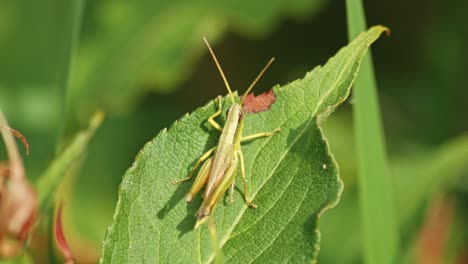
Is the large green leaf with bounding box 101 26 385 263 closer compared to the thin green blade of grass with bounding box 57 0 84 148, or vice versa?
the large green leaf with bounding box 101 26 385 263

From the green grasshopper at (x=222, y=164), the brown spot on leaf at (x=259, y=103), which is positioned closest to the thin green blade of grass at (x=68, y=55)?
the green grasshopper at (x=222, y=164)

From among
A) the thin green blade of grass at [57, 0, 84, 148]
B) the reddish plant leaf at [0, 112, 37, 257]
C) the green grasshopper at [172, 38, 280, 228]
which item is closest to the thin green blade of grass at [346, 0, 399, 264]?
the green grasshopper at [172, 38, 280, 228]

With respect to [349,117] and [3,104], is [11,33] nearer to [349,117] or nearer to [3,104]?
[3,104]

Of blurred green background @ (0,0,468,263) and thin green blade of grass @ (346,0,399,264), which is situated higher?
blurred green background @ (0,0,468,263)

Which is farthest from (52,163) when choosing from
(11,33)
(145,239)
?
(11,33)

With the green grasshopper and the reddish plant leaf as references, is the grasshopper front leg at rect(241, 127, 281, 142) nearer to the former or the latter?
the green grasshopper

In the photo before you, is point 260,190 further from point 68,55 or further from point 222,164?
point 68,55

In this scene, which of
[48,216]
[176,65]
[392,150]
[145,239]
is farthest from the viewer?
[392,150]
